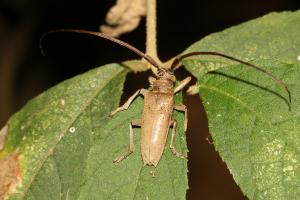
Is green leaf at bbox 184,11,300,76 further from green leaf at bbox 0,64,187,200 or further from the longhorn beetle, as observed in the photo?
green leaf at bbox 0,64,187,200

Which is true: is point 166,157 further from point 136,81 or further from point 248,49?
point 136,81

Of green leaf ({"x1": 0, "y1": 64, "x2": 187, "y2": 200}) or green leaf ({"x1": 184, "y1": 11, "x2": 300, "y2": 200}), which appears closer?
green leaf ({"x1": 184, "y1": 11, "x2": 300, "y2": 200})

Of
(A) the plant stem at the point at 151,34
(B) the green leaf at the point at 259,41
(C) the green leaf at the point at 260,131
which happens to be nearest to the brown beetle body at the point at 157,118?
(A) the plant stem at the point at 151,34

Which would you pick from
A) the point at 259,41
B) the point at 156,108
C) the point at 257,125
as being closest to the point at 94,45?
the point at 156,108

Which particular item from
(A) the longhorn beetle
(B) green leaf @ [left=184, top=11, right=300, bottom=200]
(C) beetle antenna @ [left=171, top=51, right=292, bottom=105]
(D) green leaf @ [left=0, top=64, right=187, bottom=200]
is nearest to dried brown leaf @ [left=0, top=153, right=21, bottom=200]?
(D) green leaf @ [left=0, top=64, right=187, bottom=200]

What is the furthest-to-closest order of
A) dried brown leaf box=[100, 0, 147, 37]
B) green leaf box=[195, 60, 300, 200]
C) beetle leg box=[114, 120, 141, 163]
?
dried brown leaf box=[100, 0, 147, 37], beetle leg box=[114, 120, 141, 163], green leaf box=[195, 60, 300, 200]


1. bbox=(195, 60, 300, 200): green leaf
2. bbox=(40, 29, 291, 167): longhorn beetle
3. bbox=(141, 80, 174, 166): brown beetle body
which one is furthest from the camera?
bbox=(141, 80, 174, 166): brown beetle body

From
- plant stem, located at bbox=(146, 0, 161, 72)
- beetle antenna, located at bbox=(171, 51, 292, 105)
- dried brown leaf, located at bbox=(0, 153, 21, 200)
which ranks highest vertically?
plant stem, located at bbox=(146, 0, 161, 72)

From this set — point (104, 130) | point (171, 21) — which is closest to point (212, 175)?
point (171, 21)
